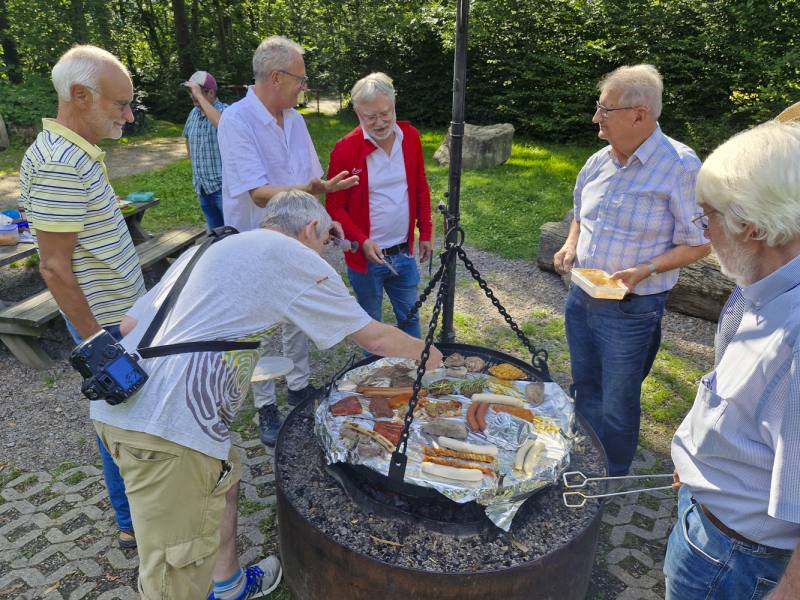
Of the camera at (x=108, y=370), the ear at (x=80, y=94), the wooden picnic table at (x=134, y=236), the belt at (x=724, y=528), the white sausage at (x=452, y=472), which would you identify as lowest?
the wooden picnic table at (x=134, y=236)

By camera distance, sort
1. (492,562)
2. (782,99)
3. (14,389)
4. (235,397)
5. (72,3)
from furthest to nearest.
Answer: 1. (72,3)
2. (782,99)
3. (14,389)
4. (492,562)
5. (235,397)

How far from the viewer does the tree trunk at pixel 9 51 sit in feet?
44.9

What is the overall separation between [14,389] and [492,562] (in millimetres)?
3856

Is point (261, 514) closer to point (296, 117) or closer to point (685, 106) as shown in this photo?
point (296, 117)

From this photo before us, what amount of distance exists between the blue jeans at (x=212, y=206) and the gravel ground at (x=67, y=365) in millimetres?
1473

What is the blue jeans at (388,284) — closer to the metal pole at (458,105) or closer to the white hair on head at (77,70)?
the metal pole at (458,105)

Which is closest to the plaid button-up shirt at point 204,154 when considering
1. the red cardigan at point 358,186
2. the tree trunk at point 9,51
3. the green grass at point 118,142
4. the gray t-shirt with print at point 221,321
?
the red cardigan at point 358,186

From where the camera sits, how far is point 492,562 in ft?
7.42

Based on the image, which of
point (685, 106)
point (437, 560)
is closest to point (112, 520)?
point (437, 560)

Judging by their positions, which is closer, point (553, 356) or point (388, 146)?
point (388, 146)

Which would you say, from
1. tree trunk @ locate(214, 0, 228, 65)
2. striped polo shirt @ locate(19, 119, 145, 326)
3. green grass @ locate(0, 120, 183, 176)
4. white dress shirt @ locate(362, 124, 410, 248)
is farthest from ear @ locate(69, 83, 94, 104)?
tree trunk @ locate(214, 0, 228, 65)

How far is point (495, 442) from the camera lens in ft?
8.22

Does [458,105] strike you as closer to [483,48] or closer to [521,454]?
[521,454]

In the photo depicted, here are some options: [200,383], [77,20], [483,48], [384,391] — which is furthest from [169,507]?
[77,20]
